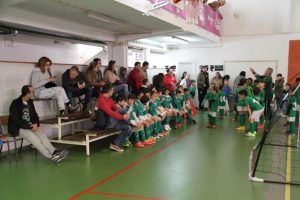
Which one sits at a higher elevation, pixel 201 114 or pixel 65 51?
pixel 65 51

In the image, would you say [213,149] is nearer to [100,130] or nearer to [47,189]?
[100,130]

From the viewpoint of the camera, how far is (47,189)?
4.06 metres

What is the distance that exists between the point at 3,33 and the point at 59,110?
2.45m

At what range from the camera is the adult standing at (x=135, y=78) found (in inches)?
346

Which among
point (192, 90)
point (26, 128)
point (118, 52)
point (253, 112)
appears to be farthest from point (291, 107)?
point (26, 128)

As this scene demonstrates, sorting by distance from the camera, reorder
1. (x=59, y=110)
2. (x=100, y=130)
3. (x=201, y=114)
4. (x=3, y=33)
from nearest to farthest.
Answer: (x=100, y=130), (x=59, y=110), (x=3, y=33), (x=201, y=114)

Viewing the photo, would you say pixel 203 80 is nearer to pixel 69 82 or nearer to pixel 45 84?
pixel 69 82

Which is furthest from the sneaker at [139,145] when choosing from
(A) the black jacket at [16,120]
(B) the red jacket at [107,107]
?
(A) the black jacket at [16,120]

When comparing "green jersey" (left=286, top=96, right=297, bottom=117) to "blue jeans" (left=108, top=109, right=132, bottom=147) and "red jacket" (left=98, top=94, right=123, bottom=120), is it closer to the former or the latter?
"blue jeans" (left=108, top=109, right=132, bottom=147)

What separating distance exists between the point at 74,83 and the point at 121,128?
64.0 inches

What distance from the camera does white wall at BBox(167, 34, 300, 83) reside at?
484 inches

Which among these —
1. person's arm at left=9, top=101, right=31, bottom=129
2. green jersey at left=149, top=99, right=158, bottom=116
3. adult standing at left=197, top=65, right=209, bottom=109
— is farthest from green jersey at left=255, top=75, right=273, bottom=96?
person's arm at left=9, top=101, right=31, bottom=129

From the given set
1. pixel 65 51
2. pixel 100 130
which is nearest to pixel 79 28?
pixel 65 51

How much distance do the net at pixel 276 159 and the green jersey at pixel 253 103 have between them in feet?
2.66
